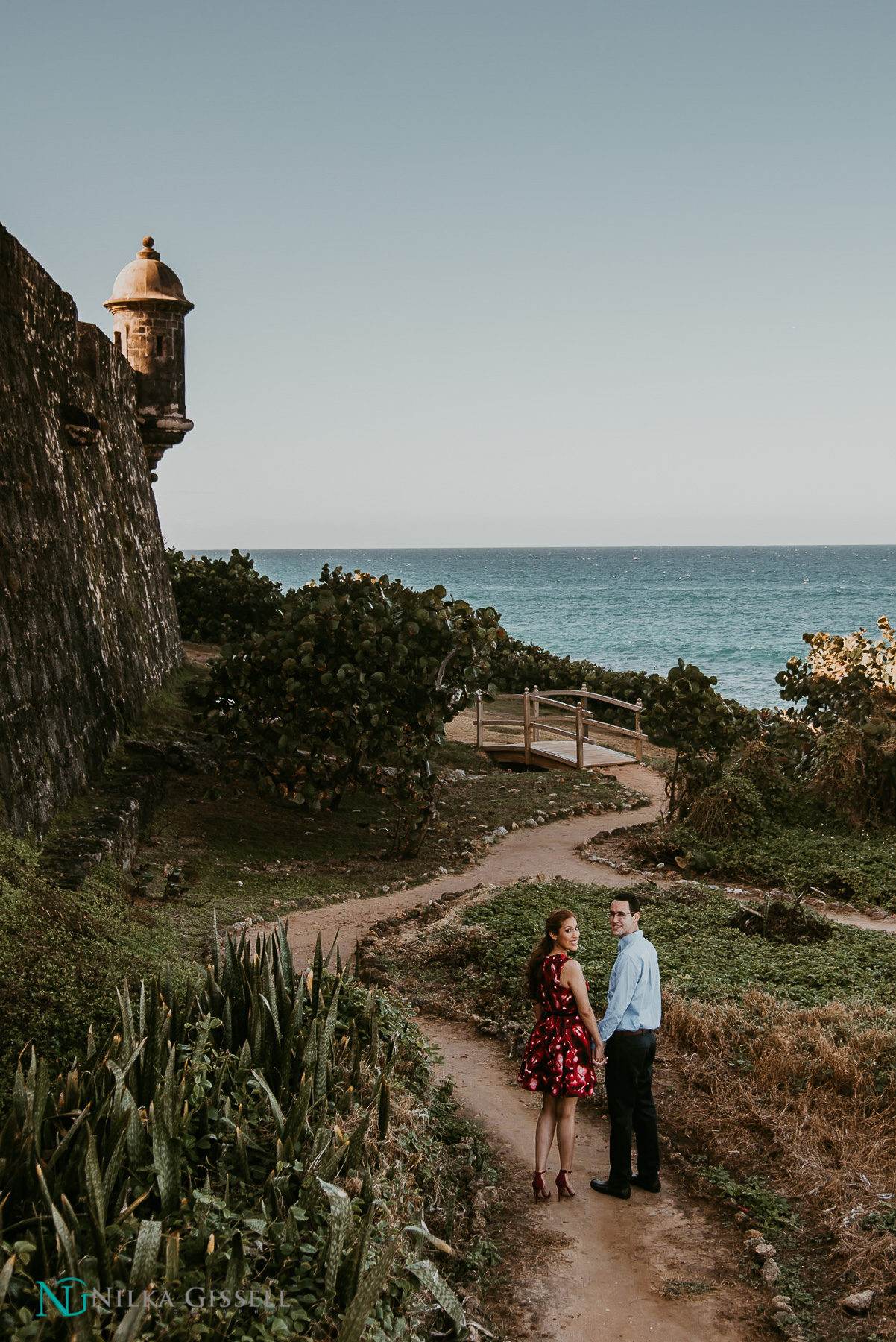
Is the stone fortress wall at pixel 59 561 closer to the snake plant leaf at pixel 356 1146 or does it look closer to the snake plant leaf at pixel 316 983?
the snake plant leaf at pixel 316 983

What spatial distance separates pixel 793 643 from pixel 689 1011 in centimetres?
6134

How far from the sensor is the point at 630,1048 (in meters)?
5.46

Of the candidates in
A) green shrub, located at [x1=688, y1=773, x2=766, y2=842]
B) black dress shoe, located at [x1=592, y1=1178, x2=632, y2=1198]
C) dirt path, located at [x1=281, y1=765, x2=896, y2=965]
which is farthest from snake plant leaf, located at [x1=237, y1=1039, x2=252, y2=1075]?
green shrub, located at [x1=688, y1=773, x2=766, y2=842]

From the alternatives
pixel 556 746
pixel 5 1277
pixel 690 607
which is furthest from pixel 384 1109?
pixel 690 607

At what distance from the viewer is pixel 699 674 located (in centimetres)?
1387

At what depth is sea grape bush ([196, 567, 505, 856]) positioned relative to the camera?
1227 cm

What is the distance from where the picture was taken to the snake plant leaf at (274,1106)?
14.6ft

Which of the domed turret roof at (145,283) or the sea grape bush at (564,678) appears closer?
the domed turret roof at (145,283)

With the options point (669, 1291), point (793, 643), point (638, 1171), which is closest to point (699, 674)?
point (638, 1171)

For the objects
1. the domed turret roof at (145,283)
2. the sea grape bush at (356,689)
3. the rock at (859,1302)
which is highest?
the domed turret roof at (145,283)

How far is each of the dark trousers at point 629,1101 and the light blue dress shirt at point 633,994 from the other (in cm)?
8

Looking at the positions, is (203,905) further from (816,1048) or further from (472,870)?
(816,1048)
